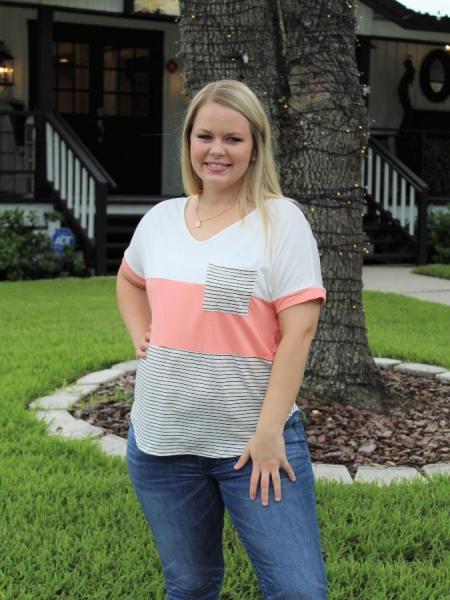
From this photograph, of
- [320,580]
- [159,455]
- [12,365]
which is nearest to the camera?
[320,580]

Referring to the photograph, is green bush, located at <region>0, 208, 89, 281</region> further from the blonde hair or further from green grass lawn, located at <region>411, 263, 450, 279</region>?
the blonde hair

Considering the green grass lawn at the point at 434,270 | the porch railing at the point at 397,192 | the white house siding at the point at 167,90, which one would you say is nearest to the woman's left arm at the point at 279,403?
the green grass lawn at the point at 434,270

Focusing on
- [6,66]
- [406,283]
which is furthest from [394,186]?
[6,66]

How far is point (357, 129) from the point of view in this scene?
4938mm

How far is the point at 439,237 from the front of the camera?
13898 mm

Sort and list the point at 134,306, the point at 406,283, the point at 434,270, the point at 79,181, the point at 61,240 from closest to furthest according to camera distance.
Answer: the point at 134,306
the point at 406,283
the point at 61,240
the point at 79,181
the point at 434,270

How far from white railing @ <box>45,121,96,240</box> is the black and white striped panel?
31.2ft

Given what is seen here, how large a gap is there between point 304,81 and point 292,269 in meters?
2.92

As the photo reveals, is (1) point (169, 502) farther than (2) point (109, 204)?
No

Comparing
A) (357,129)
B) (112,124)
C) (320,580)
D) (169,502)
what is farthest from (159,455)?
(112,124)

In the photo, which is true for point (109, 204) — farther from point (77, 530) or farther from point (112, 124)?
point (77, 530)

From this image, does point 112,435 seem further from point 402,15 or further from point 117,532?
point 402,15

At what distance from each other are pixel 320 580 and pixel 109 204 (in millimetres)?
10681

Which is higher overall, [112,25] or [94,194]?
[112,25]
